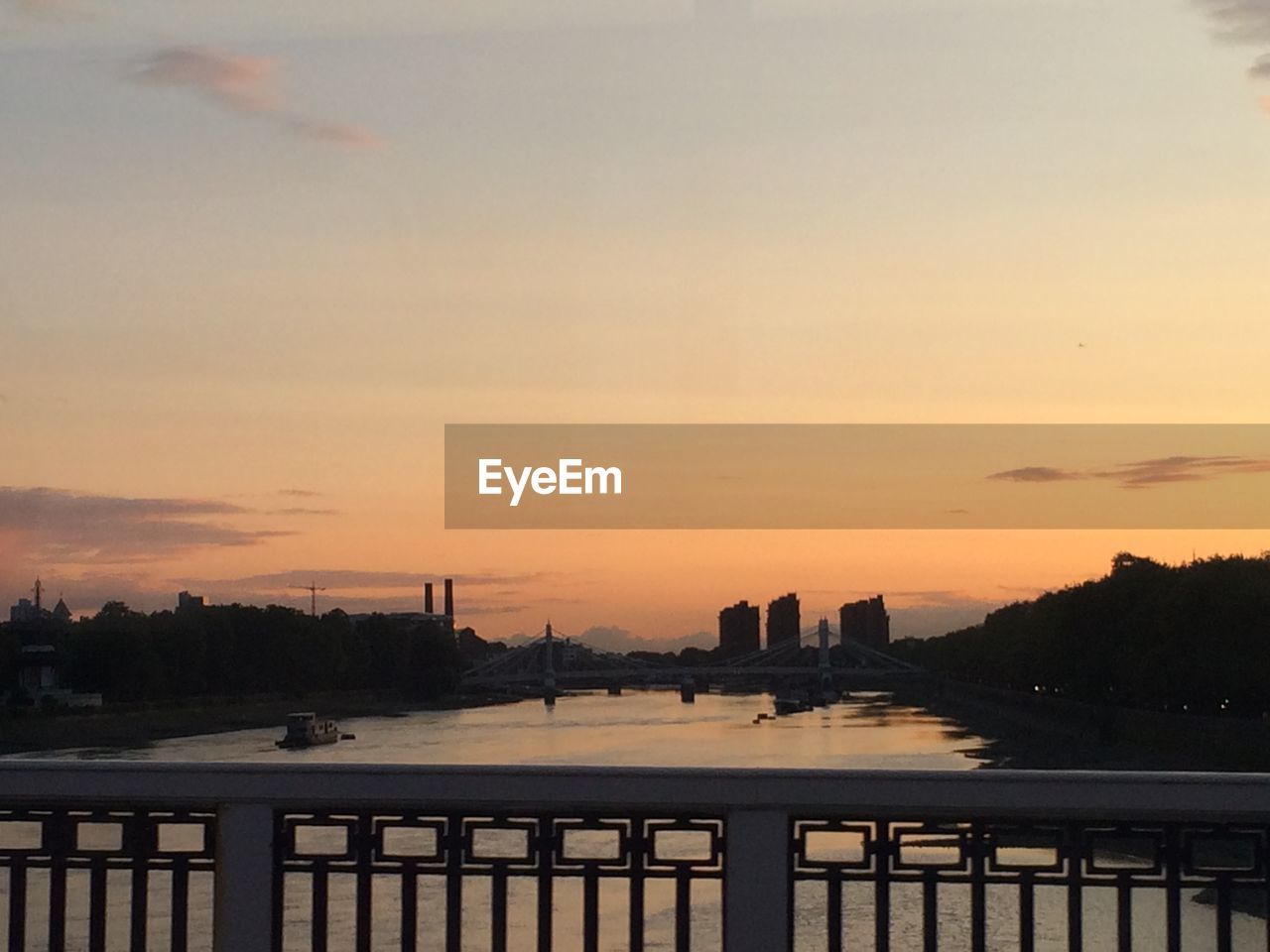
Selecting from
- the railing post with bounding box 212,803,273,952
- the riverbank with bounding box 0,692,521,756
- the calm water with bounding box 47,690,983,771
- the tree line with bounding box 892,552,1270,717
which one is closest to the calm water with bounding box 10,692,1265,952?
the calm water with bounding box 47,690,983,771

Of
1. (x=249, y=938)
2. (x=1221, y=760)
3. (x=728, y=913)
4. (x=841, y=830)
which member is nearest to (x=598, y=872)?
(x=728, y=913)

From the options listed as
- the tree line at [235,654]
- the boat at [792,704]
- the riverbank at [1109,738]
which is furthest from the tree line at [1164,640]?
the tree line at [235,654]

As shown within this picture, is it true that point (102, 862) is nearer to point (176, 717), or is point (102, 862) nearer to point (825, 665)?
point (176, 717)

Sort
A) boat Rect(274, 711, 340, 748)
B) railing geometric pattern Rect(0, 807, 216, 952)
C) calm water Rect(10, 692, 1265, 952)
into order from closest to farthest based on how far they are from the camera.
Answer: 1. railing geometric pattern Rect(0, 807, 216, 952)
2. calm water Rect(10, 692, 1265, 952)
3. boat Rect(274, 711, 340, 748)

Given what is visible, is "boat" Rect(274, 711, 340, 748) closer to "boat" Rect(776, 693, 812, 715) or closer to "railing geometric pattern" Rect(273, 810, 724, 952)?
"boat" Rect(776, 693, 812, 715)

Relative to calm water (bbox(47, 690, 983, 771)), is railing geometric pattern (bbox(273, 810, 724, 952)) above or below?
above

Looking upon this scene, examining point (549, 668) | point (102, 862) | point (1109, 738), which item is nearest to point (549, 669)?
point (549, 668)
